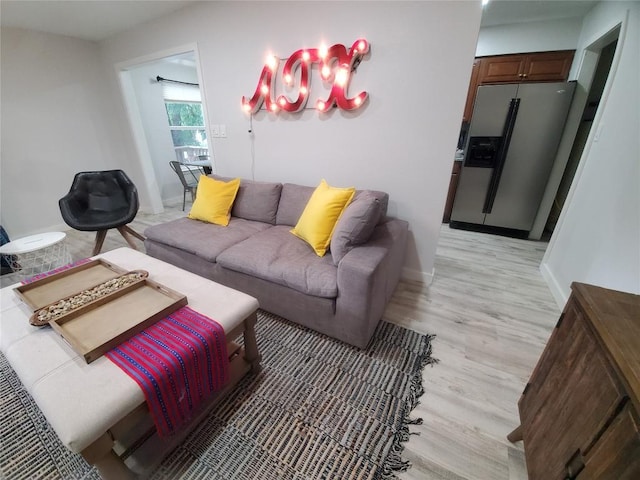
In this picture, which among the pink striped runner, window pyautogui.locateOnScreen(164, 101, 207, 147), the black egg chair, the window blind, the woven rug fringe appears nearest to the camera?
the pink striped runner

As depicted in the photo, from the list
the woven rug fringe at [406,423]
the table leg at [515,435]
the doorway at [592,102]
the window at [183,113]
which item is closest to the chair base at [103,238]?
the window at [183,113]

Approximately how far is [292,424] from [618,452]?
107 cm

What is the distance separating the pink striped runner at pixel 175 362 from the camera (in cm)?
92

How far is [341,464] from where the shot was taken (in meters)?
1.05

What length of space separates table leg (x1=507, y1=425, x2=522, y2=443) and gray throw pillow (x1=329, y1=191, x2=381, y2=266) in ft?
3.55

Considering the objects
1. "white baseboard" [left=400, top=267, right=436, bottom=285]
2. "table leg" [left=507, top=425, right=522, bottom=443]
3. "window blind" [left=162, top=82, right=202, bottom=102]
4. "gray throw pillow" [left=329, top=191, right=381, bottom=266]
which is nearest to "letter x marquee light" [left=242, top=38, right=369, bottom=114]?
"gray throw pillow" [left=329, top=191, right=381, bottom=266]

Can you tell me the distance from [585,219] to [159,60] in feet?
14.6

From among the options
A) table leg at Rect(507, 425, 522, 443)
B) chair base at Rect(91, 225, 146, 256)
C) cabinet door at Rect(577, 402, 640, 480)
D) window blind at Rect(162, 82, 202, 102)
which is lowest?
table leg at Rect(507, 425, 522, 443)

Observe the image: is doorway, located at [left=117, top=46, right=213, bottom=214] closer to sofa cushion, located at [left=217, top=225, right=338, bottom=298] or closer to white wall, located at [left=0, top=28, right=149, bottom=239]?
white wall, located at [left=0, top=28, right=149, bottom=239]

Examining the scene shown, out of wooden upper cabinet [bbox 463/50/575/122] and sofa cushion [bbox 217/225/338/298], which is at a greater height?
wooden upper cabinet [bbox 463/50/575/122]

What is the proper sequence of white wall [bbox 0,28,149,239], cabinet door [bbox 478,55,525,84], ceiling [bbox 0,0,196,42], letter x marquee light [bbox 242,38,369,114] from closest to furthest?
letter x marquee light [bbox 242,38,369,114], ceiling [bbox 0,0,196,42], white wall [bbox 0,28,149,239], cabinet door [bbox 478,55,525,84]

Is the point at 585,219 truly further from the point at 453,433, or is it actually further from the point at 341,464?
the point at 341,464

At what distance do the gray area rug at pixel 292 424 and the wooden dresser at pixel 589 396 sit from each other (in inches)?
20.7

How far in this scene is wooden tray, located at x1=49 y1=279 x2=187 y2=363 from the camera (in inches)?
38.3
